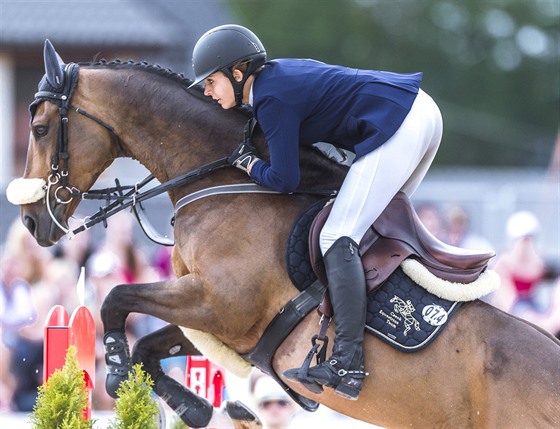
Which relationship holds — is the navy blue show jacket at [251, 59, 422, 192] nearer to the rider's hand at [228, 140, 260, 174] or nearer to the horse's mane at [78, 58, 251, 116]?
the rider's hand at [228, 140, 260, 174]

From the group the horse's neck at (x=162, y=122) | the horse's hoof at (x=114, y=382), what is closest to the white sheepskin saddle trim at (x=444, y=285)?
the horse's neck at (x=162, y=122)

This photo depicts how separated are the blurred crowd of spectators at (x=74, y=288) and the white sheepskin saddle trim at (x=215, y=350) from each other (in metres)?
2.66

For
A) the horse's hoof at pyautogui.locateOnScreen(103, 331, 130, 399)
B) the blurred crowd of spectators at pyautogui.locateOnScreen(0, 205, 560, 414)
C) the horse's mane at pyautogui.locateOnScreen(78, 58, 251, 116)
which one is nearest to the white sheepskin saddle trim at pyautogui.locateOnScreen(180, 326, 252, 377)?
the horse's hoof at pyautogui.locateOnScreen(103, 331, 130, 399)

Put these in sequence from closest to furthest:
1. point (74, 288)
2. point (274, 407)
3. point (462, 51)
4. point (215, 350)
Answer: point (215, 350) → point (274, 407) → point (74, 288) → point (462, 51)

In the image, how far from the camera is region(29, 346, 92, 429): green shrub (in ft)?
16.8

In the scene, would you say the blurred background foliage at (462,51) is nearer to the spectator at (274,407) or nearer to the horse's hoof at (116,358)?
the spectator at (274,407)

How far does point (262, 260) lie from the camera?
214 inches

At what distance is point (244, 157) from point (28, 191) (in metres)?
1.18

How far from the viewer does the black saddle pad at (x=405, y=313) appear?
5277 mm

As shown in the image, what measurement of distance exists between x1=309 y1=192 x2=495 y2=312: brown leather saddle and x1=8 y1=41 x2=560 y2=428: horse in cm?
17

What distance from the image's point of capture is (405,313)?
5309 millimetres

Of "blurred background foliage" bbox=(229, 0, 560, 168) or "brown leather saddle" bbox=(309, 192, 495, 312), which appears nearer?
"brown leather saddle" bbox=(309, 192, 495, 312)

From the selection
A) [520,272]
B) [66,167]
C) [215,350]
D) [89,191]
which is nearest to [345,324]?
[215,350]

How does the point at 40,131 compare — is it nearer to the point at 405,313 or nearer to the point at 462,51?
the point at 405,313
